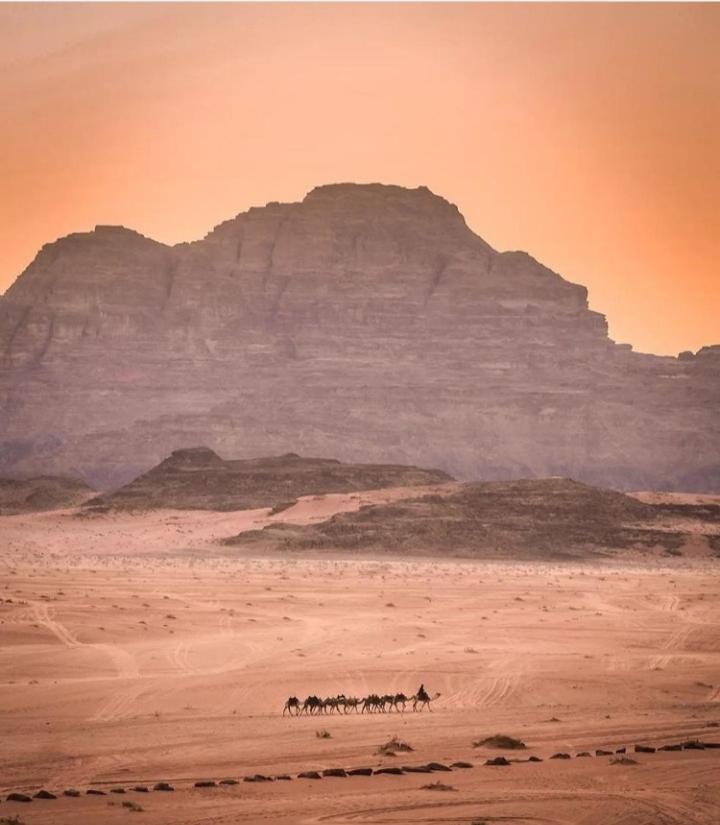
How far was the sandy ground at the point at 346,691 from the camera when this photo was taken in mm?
14422

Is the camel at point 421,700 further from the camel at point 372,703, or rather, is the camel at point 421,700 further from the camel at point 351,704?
the camel at point 351,704

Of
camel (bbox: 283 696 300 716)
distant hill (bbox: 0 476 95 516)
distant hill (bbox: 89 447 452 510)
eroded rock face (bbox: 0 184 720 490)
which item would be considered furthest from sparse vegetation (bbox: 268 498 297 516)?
eroded rock face (bbox: 0 184 720 490)

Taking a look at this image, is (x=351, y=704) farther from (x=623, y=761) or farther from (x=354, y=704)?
(x=623, y=761)

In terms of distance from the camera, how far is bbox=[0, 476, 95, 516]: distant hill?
361 feet

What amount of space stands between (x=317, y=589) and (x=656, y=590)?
11.3m

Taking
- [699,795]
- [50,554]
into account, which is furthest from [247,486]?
[699,795]

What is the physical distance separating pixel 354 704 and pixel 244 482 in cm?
8451

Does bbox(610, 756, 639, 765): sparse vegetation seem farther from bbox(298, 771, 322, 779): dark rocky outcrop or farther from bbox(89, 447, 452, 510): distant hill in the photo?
bbox(89, 447, 452, 510): distant hill

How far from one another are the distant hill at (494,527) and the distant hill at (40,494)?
3802cm

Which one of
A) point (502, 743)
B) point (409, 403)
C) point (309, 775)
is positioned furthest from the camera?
point (409, 403)

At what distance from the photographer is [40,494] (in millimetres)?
114625

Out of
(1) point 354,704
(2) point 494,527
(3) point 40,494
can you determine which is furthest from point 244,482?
(1) point 354,704

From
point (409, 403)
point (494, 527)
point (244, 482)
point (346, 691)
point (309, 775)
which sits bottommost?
point (309, 775)

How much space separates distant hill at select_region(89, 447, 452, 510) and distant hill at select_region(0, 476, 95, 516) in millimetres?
6753
